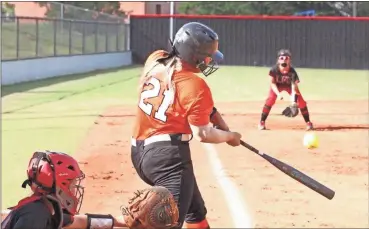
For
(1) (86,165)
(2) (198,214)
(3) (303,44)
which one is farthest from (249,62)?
(2) (198,214)

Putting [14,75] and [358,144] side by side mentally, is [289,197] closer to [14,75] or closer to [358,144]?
[358,144]

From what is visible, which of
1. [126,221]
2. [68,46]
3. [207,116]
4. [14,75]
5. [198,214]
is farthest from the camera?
[68,46]

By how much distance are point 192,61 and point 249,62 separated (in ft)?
108

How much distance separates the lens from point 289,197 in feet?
28.6

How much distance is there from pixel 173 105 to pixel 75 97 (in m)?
15.8

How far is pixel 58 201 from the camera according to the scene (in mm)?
3834

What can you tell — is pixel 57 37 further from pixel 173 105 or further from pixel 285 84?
pixel 173 105

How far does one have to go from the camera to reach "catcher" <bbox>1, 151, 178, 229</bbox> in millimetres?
3695

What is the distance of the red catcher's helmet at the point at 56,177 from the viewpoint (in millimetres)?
3818

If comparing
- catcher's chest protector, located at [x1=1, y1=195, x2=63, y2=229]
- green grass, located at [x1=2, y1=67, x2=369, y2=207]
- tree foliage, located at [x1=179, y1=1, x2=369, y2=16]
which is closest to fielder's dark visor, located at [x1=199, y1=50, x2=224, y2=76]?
catcher's chest protector, located at [x1=1, y1=195, x2=63, y2=229]

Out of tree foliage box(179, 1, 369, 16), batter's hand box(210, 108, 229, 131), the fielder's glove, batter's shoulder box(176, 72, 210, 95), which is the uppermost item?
tree foliage box(179, 1, 369, 16)

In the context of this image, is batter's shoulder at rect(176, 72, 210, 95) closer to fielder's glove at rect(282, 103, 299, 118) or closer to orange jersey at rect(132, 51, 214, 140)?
orange jersey at rect(132, 51, 214, 140)

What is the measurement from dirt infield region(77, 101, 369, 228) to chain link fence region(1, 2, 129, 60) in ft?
34.4

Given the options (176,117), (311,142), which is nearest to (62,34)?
(311,142)
